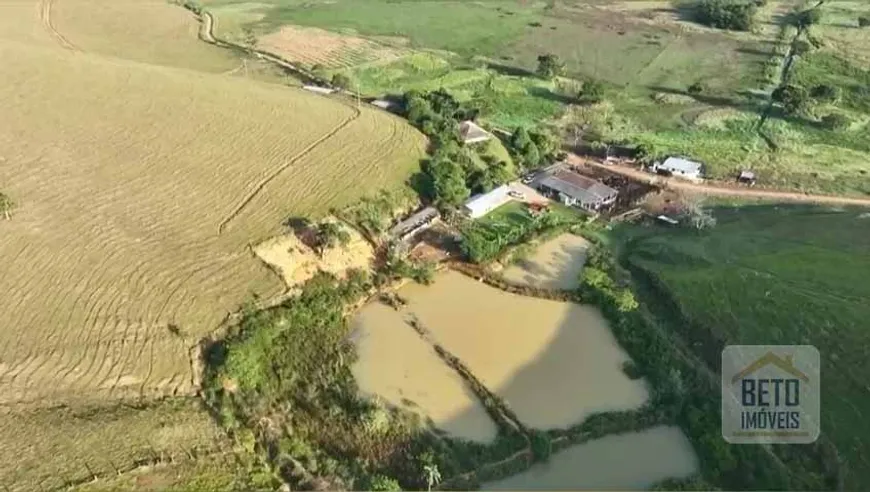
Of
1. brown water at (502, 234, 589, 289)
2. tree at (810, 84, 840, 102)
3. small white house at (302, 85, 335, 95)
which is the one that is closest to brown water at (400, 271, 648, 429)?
brown water at (502, 234, 589, 289)

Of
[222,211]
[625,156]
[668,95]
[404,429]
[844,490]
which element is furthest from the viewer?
[668,95]

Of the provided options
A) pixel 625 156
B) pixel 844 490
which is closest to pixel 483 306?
pixel 844 490

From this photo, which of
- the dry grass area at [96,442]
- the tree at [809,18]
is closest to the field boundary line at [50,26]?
the dry grass area at [96,442]

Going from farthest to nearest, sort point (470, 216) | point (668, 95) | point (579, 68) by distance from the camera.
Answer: point (579, 68) → point (668, 95) → point (470, 216)

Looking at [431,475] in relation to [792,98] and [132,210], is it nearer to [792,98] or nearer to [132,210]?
[132,210]

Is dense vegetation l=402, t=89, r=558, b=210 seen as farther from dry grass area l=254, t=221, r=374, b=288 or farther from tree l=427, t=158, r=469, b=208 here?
dry grass area l=254, t=221, r=374, b=288

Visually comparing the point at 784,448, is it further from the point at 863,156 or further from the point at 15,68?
the point at 15,68

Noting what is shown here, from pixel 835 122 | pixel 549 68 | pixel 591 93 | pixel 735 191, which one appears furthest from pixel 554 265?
pixel 549 68

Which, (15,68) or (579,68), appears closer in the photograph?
(15,68)
